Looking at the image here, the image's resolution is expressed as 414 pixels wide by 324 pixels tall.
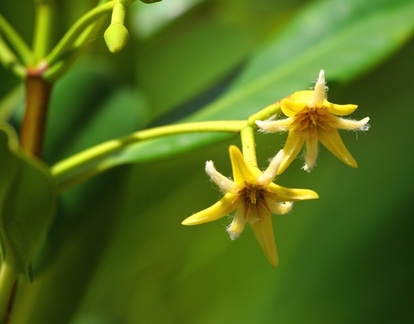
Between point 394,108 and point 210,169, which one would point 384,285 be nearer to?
point 394,108

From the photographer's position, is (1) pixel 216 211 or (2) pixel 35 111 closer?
(1) pixel 216 211

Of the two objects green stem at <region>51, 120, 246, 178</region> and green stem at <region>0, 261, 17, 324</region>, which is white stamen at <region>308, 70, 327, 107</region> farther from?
green stem at <region>0, 261, 17, 324</region>

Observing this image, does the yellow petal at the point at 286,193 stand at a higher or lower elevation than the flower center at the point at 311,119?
lower

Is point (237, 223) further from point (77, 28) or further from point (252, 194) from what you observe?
point (77, 28)

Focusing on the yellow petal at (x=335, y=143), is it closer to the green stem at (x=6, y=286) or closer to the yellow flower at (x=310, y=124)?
the yellow flower at (x=310, y=124)

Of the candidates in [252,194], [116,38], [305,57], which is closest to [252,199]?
[252,194]

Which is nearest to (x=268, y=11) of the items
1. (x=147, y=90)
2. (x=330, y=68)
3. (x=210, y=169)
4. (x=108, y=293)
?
(x=147, y=90)

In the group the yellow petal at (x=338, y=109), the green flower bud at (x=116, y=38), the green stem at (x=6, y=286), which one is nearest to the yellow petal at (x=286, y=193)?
the yellow petal at (x=338, y=109)
